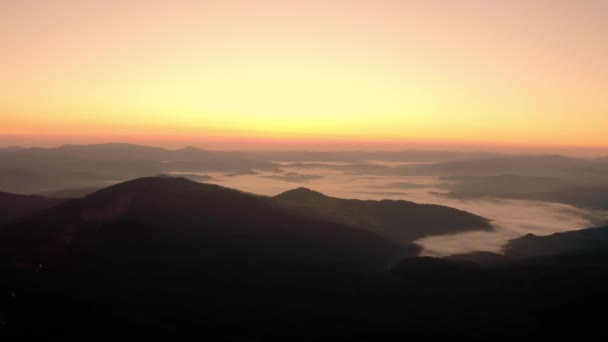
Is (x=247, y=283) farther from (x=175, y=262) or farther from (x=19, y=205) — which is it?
(x=19, y=205)

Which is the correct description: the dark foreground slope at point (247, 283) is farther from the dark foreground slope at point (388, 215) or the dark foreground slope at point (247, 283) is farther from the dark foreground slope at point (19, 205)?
the dark foreground slope at point (19, 205)

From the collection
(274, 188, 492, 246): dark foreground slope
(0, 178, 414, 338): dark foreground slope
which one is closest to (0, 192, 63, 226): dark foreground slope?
(0, 178, 414, 338): dark foreground slope

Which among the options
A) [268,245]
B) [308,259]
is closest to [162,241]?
[268,245]

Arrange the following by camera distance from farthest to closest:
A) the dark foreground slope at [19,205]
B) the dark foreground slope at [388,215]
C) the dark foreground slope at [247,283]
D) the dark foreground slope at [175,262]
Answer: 1. the dark foreground slope at [19,205]
2. the dark foreground slope at [388,215]
3. the dark foreground slope at [175,262]
4. the dark foreground slope at [247,283]

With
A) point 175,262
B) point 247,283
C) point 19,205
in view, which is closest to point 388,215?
point 247,283

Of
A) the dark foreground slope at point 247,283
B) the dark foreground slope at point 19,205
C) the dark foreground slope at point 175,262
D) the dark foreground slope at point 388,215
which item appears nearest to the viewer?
the dark foreground slope at point 247,283

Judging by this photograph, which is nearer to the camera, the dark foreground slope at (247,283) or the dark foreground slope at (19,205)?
the dark foreground slope at (247,283)

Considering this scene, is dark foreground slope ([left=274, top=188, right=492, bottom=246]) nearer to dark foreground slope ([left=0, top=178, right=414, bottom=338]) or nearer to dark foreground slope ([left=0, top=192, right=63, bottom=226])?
dark foreground slope ([left=0, top=178, right=414, bottom=338])

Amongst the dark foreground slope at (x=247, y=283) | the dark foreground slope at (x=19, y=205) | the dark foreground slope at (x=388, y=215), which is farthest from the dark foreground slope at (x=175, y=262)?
the dark foreground slope at (x=19, y=205)
